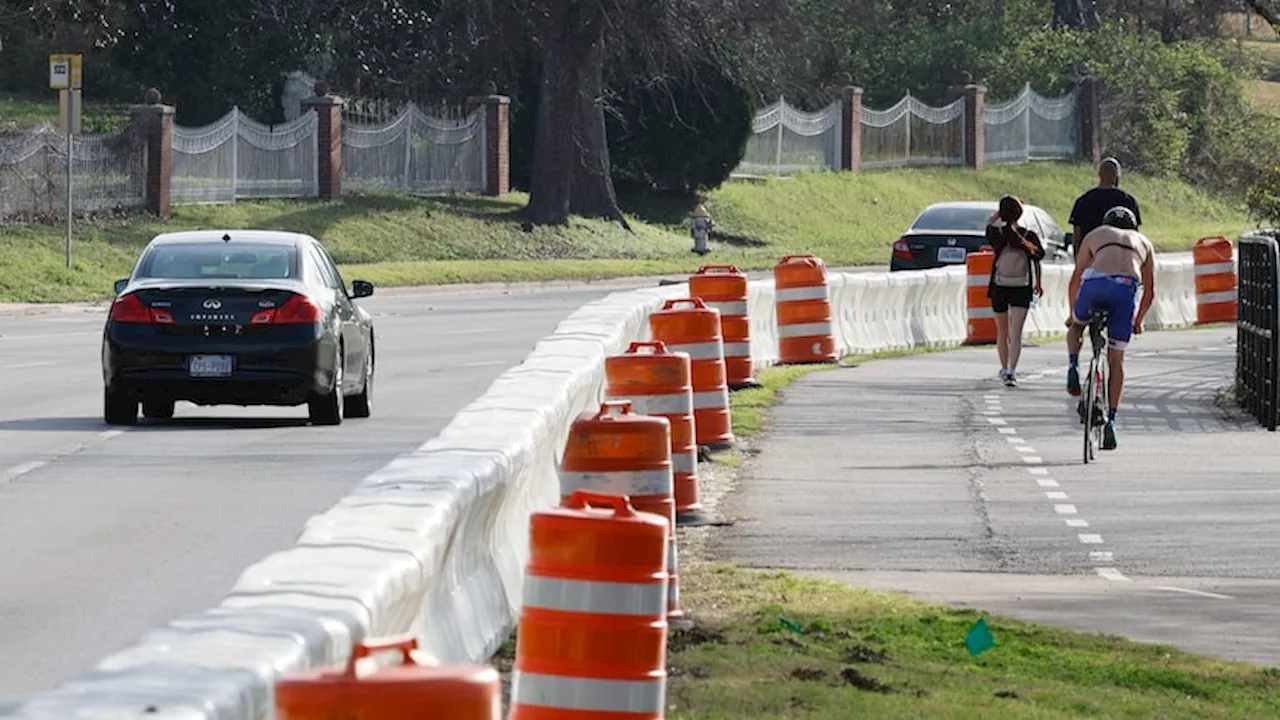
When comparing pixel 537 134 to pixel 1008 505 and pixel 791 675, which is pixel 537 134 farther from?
pixel 791 675

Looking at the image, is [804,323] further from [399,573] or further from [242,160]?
[399,573]

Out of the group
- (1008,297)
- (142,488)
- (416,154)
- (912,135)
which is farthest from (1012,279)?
(912,135)

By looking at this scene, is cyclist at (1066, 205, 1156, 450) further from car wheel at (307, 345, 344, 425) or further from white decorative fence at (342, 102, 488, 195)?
white decorative fence at (342, 102, 488, 195)

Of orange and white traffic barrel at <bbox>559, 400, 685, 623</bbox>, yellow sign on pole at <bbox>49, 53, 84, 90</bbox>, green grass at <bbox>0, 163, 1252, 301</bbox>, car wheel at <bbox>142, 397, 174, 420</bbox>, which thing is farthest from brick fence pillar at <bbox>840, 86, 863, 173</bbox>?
orange and white traffic barrel at <bbox>559, 400, 685, 623</bbox>

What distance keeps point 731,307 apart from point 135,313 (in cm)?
615

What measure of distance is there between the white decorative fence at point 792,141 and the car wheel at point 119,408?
42.4 m

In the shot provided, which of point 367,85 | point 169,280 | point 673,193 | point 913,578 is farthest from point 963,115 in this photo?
point 913,578

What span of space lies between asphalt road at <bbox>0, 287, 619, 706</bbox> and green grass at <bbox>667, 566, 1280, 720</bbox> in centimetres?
219

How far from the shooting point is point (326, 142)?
50.5 metres

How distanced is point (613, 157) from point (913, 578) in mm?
45171

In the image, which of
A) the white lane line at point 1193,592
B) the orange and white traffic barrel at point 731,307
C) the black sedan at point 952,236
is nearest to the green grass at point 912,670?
the white lane line at point 1193,592

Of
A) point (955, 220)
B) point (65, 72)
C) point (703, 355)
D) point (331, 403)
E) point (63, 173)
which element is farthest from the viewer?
point (63, 173)

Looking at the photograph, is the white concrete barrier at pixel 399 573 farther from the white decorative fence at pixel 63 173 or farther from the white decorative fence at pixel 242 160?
the white decorative fence at pixel 242 160

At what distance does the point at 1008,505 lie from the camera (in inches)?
648
